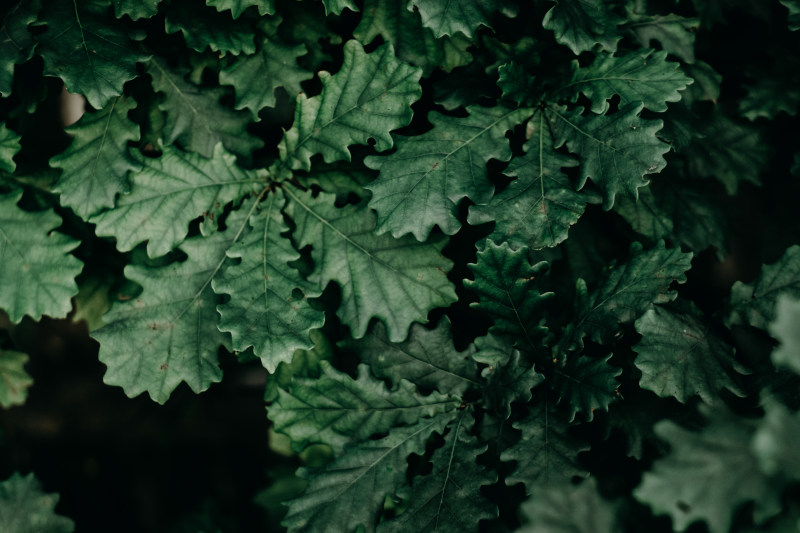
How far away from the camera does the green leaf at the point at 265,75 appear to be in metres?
1.29

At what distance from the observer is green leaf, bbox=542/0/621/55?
115 centimetres

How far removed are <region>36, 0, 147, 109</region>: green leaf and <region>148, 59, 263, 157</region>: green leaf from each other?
102 millimetres

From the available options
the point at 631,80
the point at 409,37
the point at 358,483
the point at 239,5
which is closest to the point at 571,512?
the point at 358,483

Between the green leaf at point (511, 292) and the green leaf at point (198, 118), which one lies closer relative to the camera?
the green leaf at point (511, 292)

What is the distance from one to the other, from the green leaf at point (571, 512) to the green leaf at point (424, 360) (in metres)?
0.41

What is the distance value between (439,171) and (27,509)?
1228mm

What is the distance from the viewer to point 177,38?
137 centimetres

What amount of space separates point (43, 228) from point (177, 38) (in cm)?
51

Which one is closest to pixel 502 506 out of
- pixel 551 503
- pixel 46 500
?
pixel 551 503

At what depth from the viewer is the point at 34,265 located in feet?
4.35

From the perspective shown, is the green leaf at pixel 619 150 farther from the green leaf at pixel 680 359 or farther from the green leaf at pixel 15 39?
the green leaf at pixel 15 39

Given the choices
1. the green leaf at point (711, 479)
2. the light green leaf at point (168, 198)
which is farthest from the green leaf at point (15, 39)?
the green leaf at point (711, 479)

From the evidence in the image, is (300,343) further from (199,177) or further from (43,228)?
(43,228)

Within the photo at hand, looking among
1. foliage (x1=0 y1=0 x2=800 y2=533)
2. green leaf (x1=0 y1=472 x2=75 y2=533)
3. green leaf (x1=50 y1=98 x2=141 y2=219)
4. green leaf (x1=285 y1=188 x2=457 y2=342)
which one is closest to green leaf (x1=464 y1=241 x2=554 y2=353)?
foliage (x1=0 y1=0 x2=800 y2=533)
